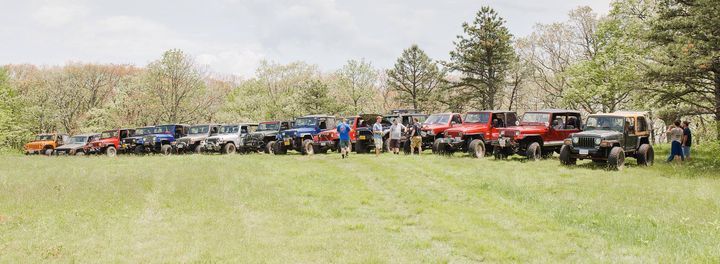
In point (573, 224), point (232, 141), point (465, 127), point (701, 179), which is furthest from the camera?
point (232, 141)

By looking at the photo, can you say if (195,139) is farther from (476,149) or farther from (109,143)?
(476,149)

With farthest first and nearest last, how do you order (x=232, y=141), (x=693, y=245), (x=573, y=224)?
(x=232, y=141)
(x=573, y=224)
(x=693, y=245)

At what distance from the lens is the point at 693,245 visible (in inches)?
262

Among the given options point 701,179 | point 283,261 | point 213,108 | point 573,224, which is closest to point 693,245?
point 573,224

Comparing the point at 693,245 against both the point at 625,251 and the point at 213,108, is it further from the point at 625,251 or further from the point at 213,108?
the point at 213,108

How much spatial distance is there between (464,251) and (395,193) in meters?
4.57

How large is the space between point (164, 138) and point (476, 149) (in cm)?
1783

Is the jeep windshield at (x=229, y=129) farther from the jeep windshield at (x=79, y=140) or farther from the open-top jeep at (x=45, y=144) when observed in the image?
the open-top jeep at (x=45, y=144)

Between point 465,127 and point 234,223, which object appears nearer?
point 234,223

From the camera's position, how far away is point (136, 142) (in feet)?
91.9

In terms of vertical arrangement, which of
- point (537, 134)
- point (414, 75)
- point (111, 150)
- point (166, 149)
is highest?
point (414, 75)

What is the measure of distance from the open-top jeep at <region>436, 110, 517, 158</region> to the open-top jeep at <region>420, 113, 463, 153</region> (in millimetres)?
1053

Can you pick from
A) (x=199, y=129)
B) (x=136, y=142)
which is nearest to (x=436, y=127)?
(x=199, y=129)

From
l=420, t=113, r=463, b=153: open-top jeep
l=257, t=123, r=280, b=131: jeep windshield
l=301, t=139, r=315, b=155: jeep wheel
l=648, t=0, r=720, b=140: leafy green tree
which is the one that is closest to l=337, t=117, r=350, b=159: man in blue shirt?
l=301, t=139, r=315, b=155: jeep wheel
